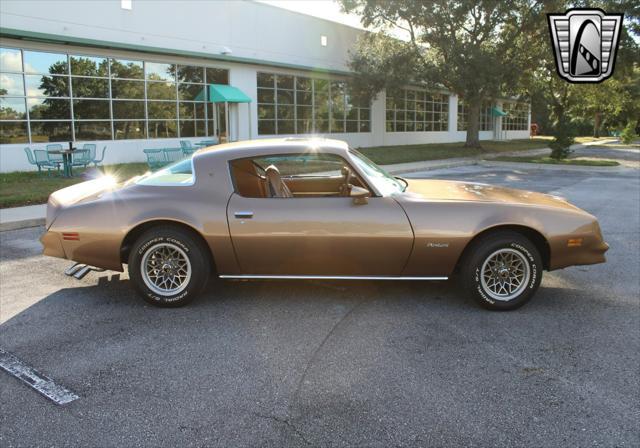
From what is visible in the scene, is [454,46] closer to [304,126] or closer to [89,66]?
[304,126]

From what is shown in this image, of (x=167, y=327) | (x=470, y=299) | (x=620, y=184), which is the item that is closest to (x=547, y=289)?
(x=470, y=299)

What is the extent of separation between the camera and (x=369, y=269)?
474 centimetres

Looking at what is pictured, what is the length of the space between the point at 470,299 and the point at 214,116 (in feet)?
67.2

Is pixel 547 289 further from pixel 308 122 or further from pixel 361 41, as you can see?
pixel 361 41

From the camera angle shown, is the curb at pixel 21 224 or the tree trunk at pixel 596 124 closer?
the curb at pixel 21 224

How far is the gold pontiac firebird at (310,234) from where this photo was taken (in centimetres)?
464

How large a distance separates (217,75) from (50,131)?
799cm

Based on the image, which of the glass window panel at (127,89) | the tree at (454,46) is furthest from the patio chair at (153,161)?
the tree at (454,46)

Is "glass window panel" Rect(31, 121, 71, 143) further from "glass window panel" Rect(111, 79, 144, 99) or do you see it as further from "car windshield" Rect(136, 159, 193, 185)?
"car windshield" Rect(136, 159, 193, 185)

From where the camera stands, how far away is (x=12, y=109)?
1695 centimetres

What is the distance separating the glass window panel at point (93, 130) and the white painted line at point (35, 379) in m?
16.7

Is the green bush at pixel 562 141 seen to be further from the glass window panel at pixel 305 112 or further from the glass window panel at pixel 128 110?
the glass window panel at pixel 128 110

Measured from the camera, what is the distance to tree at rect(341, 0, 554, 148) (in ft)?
83.4

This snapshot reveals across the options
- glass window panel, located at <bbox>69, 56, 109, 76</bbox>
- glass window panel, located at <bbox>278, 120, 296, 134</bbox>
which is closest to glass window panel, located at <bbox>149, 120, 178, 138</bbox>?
glass window panel, located at <bbox>69, 56, 109, 76</bbox>
